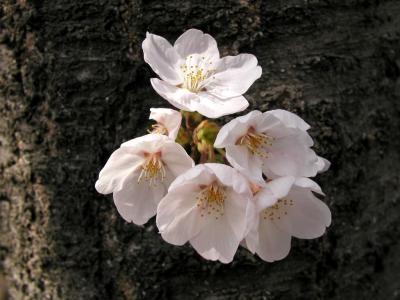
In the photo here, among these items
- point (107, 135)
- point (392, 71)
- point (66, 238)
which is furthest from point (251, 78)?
point (66, 238)

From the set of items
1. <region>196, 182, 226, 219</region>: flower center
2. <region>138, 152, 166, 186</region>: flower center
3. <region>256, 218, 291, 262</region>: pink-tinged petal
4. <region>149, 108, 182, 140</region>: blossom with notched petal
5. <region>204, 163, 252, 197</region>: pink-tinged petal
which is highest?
<region>149, 108, 182, 140</region>: blossom with notched petal

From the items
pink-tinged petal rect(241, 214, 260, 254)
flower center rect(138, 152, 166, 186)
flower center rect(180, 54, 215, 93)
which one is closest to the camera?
pink-tinged petal rect(241, 214, 260, 254)

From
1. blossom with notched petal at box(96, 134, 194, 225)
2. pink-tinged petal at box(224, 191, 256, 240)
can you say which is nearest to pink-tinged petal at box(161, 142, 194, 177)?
blossom with notched petal at box(96, 134, 194, 225)

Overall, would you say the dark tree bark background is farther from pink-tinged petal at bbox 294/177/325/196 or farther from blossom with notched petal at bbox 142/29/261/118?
pink-tinged petal at bbox 294/177/325/196

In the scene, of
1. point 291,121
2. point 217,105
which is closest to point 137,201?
point 217,105

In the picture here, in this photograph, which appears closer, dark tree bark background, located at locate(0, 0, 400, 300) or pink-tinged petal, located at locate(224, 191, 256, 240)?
pink-tinged petal, located at locate(224, 191, 256, 240)

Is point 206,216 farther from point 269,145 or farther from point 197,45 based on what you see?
point 197,45

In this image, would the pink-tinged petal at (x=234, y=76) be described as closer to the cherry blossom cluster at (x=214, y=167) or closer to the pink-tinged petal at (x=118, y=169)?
the cherry blossom cluster at (x=214, y=167)

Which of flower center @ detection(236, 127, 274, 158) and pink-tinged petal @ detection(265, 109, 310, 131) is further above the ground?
pink-tinged petal @ detection(265, 109, 310, 131)
